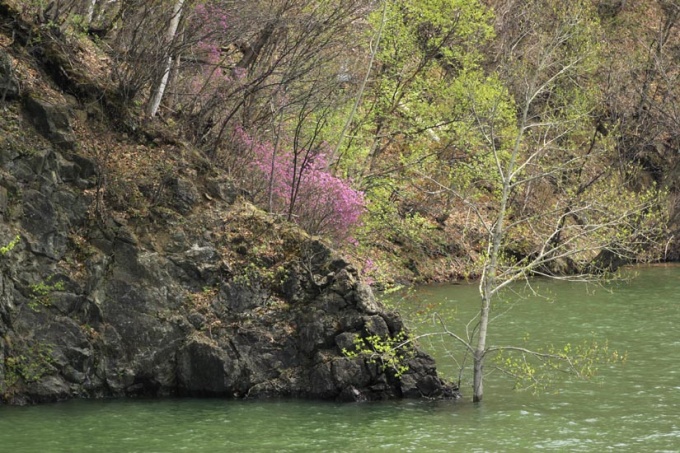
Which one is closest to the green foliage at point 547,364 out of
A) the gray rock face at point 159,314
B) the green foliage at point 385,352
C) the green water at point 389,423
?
the green water at point 389,423

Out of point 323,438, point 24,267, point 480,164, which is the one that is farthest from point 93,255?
point 480,164

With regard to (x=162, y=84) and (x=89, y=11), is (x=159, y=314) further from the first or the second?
(x=89, y=11)

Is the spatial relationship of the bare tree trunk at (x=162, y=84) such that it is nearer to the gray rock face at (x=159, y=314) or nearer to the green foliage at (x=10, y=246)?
the gray rock face at (x=159, y=314)

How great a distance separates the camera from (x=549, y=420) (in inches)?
628

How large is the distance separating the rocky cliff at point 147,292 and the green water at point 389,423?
1.68ft

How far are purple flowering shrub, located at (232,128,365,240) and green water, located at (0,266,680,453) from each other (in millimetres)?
4557

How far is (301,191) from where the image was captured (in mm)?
21953

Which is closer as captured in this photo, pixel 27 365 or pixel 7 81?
pixel 27 365

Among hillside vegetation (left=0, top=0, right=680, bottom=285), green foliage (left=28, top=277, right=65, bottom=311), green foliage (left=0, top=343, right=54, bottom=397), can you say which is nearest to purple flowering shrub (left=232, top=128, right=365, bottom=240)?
hillside vegetation (left=0, top=0, right=680, bottom=285)

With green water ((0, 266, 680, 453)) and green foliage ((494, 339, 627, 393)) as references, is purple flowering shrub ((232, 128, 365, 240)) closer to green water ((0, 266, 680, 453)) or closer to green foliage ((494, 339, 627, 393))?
green water ((0, 266, 680, 453))

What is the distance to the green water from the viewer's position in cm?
1403

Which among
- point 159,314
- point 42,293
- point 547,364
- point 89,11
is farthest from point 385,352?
point 89,11

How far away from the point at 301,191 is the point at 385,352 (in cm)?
612

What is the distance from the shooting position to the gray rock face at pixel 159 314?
16.2 meters
